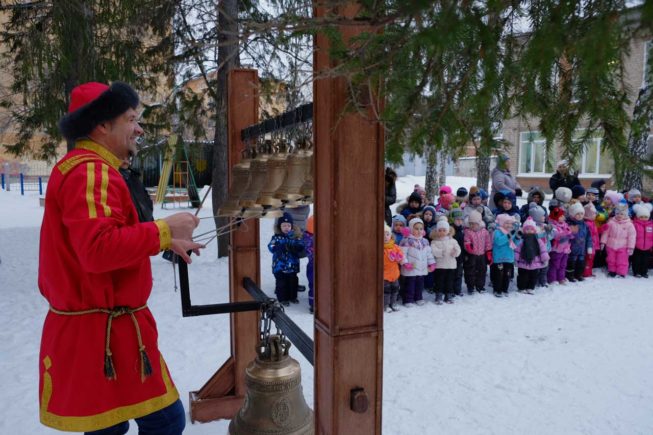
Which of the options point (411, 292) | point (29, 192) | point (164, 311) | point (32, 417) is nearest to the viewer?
point (32, 417)

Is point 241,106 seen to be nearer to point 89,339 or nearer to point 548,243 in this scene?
point 89,339

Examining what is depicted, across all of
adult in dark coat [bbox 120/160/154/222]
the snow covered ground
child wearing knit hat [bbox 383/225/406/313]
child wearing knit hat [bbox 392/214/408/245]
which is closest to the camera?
adult in dark coat [bbox 120/160/154/222]

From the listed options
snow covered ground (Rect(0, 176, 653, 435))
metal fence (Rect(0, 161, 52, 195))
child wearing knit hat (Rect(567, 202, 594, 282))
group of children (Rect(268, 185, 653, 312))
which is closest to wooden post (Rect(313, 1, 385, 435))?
snow covered ground (Rect(0, 176, 653, 435))

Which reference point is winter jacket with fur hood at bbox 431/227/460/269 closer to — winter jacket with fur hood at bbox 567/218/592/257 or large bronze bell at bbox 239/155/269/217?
winter jacket with fur hood at bbox 567/218/592/257

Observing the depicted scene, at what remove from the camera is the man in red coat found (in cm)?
183

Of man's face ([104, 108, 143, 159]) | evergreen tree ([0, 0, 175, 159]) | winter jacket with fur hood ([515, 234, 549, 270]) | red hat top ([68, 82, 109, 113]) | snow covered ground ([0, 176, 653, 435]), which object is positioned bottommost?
snow covered ground ([0, 176, 653, 435])

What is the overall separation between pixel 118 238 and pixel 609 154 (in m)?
1.45

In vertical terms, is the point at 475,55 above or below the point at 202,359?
above

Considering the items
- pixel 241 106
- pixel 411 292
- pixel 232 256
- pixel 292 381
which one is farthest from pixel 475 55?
pixel 411 292

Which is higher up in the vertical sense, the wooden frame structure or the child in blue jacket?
the wooden frame structure

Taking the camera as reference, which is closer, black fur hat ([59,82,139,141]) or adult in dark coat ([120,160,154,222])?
black fur hat ([59,82,139,141])

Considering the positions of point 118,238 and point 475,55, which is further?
point 118,238

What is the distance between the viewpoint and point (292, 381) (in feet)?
7.41

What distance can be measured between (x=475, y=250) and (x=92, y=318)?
229 inches
